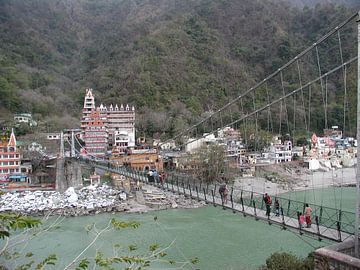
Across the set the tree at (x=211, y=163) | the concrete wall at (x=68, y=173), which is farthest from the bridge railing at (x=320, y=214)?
the concrete wall at (x=68, y=173)

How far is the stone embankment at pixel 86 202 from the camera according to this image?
10703 millimetres

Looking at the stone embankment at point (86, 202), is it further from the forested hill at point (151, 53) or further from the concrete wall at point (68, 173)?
the forested hill at point (151, 53)

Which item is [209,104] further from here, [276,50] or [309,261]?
[309,261]

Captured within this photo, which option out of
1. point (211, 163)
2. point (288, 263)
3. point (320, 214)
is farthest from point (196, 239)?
point (211, 163)

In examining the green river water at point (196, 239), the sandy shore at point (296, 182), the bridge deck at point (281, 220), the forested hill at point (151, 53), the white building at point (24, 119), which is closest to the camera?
the bridge deck at point (281, 220)

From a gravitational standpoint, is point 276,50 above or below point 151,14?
below

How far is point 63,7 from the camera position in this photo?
42.0 meters

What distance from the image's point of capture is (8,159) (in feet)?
46.3

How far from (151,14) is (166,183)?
117 ft

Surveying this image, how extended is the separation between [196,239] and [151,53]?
68.9ft

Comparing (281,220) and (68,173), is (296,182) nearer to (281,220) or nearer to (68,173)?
(68,173)

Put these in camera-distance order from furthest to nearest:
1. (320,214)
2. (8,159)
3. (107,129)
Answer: (107,129)
(8,159)
(320,214)

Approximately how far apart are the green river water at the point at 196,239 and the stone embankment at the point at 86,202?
53cm

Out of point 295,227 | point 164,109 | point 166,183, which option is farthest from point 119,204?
point 164,109
